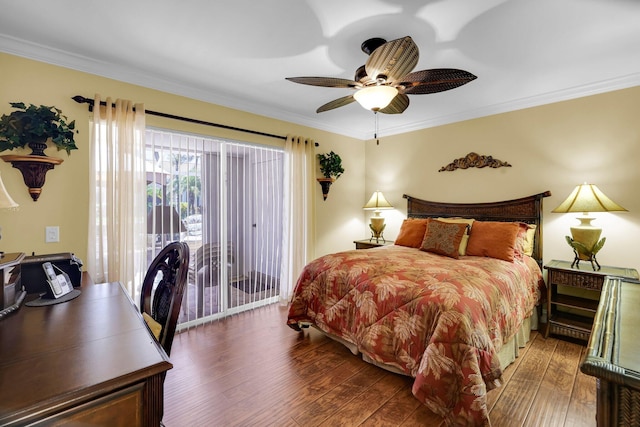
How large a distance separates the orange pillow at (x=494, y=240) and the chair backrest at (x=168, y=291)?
2.92 metres

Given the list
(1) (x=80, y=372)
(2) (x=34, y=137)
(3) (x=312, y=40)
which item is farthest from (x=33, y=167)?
(3) (x=312, y=40)

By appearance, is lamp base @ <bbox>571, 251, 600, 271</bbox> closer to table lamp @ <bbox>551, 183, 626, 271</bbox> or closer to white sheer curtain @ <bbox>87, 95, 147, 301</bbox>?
table lamp @ <bbox>551, 183, 626, 271</bbox>

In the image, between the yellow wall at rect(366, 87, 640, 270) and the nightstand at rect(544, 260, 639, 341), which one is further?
the yellow wall at rect(366, 87, 640, 270)

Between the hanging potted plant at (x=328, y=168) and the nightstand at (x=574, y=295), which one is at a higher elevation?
the hanging potted plant at (x=328, y=168)

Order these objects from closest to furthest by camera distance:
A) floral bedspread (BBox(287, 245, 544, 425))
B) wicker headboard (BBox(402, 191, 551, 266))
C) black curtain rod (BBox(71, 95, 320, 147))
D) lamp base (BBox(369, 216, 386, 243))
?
floral bedspread (BBox(287, 245, 544, 425)), black curtain rod (BBox(71, 95, 320, 147)), wicker headboard (BBox(402, 191, 551, 266)), lamp base (BBox(369, 216, 386, 243))

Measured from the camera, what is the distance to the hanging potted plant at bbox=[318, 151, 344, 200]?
13.9 feet

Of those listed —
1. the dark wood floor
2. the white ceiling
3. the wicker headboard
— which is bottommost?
the dark wood floor

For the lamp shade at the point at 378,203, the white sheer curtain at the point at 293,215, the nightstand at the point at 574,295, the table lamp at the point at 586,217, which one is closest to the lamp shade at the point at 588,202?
the table lamp at the point at 586,217

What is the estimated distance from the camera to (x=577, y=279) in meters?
2.72

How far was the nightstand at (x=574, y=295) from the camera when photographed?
2664 mm

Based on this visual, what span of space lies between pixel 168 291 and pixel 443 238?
2.76 metres

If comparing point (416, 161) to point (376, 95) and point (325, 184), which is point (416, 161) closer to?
point (325, 184)

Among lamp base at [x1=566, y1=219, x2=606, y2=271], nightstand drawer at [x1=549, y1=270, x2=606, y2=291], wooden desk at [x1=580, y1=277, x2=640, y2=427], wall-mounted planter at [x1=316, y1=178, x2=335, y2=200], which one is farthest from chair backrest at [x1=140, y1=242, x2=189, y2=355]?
lamp base at [x1=566, y1=219, x2=606, y2=271]

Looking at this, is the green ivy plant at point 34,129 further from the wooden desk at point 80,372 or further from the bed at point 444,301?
the bed at point 444,301
